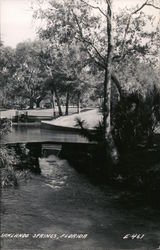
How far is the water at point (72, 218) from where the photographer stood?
1213 centimetres

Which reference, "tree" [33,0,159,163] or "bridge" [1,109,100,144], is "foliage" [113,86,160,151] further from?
"bridge" [1,109,100,144]

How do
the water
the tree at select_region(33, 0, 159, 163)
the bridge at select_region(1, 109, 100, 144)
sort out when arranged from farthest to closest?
1. the bridge at select_region(1, 109, 100, 144)
2. the tree at select_region(33, 0, 159, 163)
3. the water

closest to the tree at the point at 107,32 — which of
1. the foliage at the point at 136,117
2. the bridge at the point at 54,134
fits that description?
the foliage at the point at 136,117

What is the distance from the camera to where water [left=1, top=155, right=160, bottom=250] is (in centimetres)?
1213

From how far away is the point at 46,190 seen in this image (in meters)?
18.9

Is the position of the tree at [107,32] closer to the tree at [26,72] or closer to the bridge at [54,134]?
the bridge at [54,134]

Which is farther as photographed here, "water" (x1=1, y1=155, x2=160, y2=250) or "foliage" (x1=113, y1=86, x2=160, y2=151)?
"foliage" (x1=113, y1=86, x2=160, y2=151)

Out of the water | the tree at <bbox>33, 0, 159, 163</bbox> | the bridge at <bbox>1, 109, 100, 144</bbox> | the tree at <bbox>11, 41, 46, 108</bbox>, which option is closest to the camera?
the water

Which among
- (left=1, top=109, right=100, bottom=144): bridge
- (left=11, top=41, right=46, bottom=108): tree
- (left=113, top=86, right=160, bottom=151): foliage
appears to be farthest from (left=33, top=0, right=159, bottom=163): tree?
(left=11, top=41, right=46, bottom=108): tree

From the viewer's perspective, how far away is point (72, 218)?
47.6 ft

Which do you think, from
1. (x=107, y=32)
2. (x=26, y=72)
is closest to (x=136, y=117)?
(x=107, y=32)

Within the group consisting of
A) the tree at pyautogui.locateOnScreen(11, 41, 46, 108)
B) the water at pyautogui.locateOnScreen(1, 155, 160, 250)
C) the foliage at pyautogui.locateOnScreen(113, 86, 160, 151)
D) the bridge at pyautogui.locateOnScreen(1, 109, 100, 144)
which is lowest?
the water at pyautogui.locateOnScreen(1, 155, 160, 250)

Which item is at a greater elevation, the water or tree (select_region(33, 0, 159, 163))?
tree (select_region(33, 0, 159, 163))

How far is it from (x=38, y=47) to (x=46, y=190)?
43636mm
